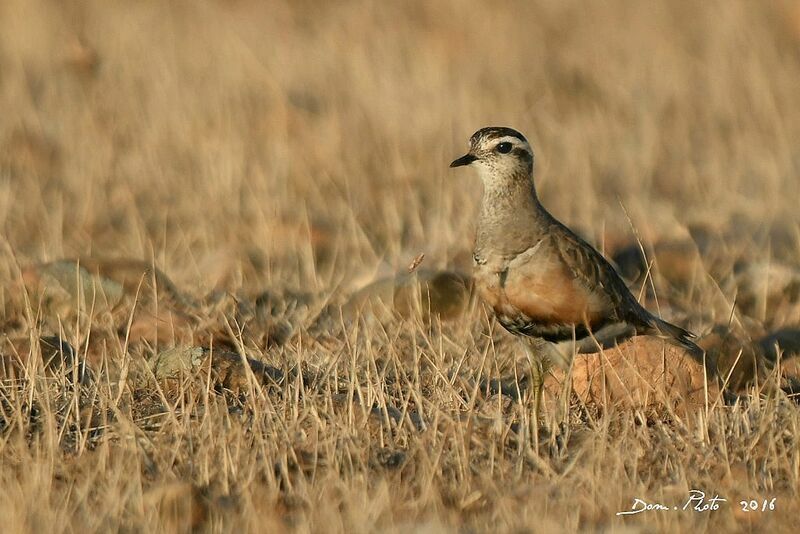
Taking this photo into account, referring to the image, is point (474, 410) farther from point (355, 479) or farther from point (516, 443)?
point (355, 479)

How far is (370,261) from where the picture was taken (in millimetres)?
9984

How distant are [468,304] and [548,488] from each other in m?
3.01

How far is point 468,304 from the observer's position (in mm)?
8367

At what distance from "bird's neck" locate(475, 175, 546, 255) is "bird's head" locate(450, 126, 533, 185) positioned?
0.10 ft

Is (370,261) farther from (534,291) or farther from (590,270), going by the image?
(534,291)

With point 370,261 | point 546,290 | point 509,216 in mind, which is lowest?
point 370,261

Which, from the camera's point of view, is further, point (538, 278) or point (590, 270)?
point (590, 270)

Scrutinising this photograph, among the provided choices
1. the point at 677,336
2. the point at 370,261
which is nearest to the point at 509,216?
the point at 677,336

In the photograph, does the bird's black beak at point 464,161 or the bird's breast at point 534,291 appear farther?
the bird's black beak at point 464,161

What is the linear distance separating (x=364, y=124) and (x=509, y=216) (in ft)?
21.5

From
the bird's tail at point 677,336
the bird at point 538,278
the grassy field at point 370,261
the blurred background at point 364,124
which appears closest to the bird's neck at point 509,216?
the bird at point 538,278

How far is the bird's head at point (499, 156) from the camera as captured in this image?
22.4 feet

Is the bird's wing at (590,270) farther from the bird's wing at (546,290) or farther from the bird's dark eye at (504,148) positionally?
the bird's dark eye at (504,148)

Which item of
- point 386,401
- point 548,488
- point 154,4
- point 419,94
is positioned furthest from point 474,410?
point 154,4
